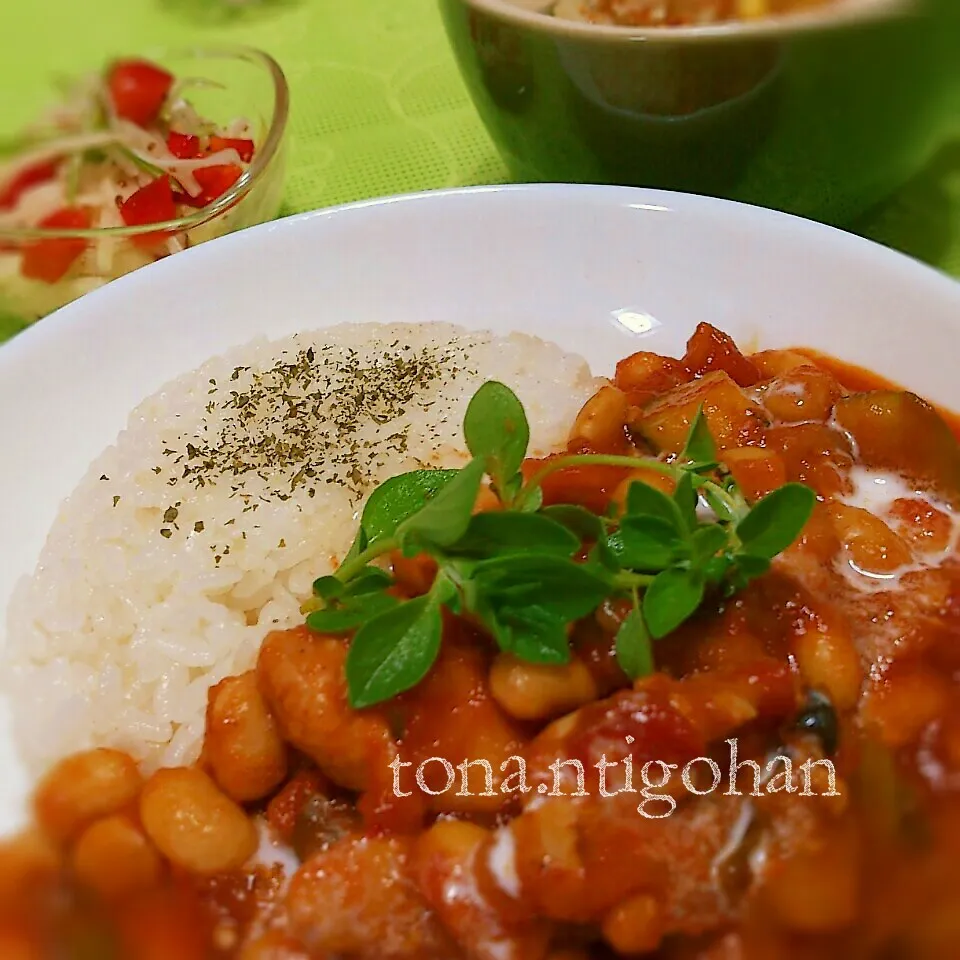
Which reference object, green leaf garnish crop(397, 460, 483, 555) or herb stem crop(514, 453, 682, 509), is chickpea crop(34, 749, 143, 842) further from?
herb stem crop(514, 453, 682, 509)

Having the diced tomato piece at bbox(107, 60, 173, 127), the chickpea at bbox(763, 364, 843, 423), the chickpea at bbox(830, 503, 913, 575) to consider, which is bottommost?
the chickpea at bbox(830, 503, 913, 575)

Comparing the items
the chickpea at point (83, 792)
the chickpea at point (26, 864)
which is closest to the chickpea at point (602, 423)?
the chickpea at point (83, 792)

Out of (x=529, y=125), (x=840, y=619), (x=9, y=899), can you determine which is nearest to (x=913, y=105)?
(x=529, y=125)

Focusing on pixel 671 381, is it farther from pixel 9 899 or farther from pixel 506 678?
pixel 9 899

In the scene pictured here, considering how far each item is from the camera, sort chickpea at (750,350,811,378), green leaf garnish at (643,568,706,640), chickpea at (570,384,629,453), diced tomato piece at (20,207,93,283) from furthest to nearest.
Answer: diced tomato piece at (20,207,93,283), chickpea at (750,350,811,378), chickpea at (570,384,629,453), green leaf garnish at (643,568,706,640)

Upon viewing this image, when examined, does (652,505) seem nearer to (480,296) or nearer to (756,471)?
(756,471)

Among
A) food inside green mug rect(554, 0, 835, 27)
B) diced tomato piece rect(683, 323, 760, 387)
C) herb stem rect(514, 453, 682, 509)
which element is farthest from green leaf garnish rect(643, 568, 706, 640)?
food inside green mug rect(554, 0, 835, 27)

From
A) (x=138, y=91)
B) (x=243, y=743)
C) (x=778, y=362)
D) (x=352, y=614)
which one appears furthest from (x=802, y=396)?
(x=138, y=91)
